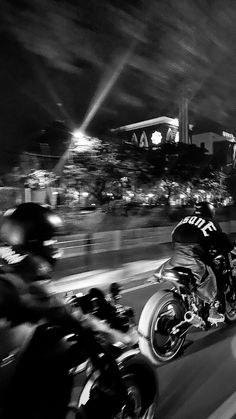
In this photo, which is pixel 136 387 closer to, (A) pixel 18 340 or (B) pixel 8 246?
(A) pixel 18 340

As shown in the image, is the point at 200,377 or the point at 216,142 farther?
the point at 216,142

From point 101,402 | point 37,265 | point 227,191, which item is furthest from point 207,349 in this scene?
→ point 227,191

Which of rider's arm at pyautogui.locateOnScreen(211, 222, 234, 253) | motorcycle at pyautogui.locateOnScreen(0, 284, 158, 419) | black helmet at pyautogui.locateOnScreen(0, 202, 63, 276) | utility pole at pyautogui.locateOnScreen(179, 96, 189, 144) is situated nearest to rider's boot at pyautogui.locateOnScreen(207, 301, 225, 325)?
rider's arm at pyautogui.locateOnScreen(211, 222, 234, 253)

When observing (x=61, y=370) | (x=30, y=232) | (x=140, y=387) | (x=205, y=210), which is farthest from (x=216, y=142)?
(x=61, y=370)

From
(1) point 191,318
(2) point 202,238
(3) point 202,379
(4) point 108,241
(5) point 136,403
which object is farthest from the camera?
(4) point 108,241

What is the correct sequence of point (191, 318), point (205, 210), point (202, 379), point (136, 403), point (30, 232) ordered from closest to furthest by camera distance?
point (30, 232)
point (136, 403)
point (202, 379)
point (191, 318)
point (205, 210)

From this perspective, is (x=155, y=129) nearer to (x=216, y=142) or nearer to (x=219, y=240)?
(x=216, y=142)

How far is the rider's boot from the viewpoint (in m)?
4.45

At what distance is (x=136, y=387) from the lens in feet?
8.55

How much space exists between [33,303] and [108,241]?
Result: 9.40 metres

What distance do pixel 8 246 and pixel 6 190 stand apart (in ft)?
38.8

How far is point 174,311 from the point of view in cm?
403

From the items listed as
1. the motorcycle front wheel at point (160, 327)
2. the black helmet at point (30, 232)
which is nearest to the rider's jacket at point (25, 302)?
the black helmet at point (30, 232)

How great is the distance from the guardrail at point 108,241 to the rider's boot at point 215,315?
5.04 meters
